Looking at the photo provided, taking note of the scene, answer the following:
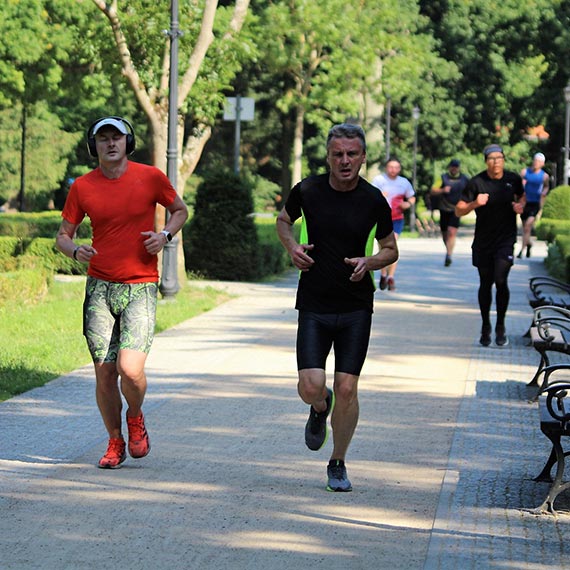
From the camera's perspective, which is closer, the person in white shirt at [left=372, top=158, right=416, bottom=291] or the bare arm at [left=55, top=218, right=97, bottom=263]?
the bare arm at [left=55, top=218, right=97, bottom=263]

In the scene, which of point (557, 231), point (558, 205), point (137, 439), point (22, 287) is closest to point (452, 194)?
point (557, 231)

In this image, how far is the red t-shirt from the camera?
7398 mm

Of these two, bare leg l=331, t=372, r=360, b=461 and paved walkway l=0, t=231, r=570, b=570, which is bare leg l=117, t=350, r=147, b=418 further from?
bare leg l=331, t=372, r=360, b=461

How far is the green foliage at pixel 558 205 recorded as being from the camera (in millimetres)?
32500

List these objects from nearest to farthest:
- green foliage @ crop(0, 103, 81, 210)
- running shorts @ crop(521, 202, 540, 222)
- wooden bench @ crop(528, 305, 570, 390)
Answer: wooden bench @ crop(528, 305, 570, 390), running shorts @ crop(521, 202, 540, 222), green foliage @ crop(0, 103, 81, 210)

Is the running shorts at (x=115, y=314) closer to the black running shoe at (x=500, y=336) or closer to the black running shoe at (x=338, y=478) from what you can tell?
the black running shoe at (x=338, y=478)

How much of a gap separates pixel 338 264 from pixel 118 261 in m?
1.23

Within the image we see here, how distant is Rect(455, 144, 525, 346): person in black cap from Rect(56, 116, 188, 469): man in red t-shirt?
5.66m

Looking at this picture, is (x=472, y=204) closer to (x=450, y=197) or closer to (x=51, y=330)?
(x=51, y=330)

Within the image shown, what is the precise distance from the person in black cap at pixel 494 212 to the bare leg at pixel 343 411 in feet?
19.0

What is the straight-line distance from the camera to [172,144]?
1778 centimetres

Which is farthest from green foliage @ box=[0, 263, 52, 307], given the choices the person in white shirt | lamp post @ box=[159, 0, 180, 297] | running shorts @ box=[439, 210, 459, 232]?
running shorts @ box=[439, 210, 459, 232]

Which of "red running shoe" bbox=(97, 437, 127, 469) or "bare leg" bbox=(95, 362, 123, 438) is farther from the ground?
"bare leg" bbox=(95, 362, 123, 438)

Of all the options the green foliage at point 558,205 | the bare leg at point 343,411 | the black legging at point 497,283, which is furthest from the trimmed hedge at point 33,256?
the green foliage at point 558,205
